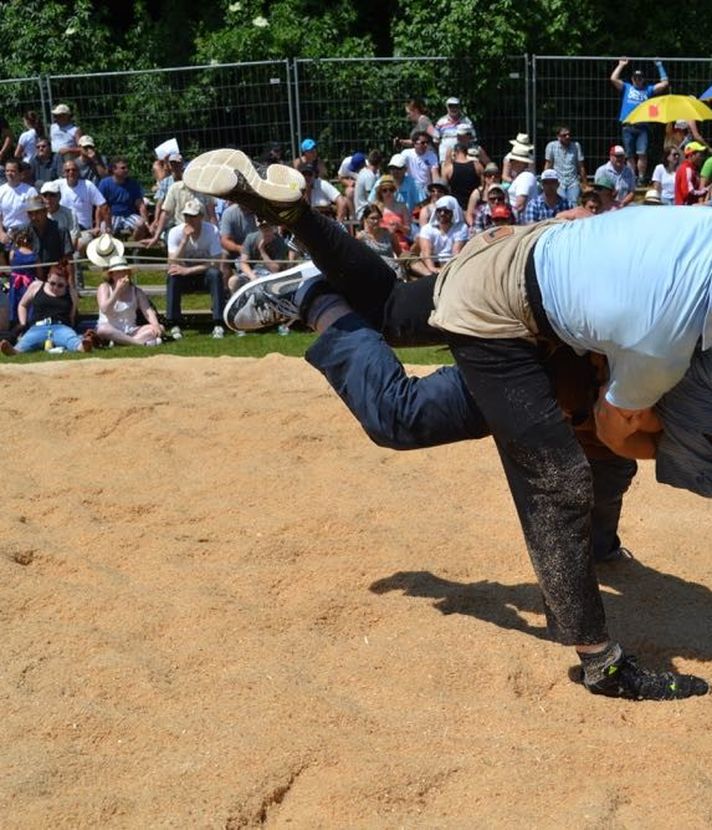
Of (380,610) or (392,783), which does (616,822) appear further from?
(380,610)

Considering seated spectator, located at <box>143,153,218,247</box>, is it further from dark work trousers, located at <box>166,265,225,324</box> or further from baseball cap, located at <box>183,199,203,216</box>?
dark work trousers, located at <box>166,265,225,324</box>

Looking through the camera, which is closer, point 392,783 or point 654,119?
point 392,783

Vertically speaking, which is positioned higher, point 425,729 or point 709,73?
point 709,73

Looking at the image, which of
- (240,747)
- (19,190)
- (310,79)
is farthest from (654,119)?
(240,747)

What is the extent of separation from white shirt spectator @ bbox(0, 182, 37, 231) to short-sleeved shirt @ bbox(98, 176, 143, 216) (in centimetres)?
105

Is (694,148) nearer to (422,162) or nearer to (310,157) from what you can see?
(422,162)

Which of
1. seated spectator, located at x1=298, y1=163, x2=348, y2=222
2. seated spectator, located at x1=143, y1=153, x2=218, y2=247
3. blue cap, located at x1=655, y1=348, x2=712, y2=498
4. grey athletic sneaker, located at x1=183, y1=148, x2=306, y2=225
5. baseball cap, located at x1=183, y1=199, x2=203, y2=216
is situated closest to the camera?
blue cap, located at x1=655, y1=348, x2=712, y2=498

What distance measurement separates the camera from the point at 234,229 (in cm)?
1302

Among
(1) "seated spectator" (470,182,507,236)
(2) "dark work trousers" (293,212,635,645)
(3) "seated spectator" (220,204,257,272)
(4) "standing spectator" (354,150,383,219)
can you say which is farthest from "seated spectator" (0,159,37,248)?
(2) "dark work trousers" (293,212,635,645)

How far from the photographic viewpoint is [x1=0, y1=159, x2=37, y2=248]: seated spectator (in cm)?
1407

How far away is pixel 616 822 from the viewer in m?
3.59

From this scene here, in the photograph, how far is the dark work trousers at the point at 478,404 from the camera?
414 cm

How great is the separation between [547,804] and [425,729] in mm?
517

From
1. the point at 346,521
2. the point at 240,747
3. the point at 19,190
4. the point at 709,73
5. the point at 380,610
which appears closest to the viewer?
the point at 240,747
